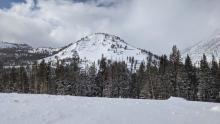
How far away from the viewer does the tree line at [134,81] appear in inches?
3300

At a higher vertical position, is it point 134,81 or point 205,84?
point 134,81

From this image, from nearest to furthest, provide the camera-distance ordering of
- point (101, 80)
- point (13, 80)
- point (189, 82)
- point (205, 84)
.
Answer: point (205, 84), point (189, 82), point (101, 80), point (13, 80)

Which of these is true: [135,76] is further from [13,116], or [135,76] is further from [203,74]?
[13,116]

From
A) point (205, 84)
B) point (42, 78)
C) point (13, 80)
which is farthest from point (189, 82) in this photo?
point (13, 80)

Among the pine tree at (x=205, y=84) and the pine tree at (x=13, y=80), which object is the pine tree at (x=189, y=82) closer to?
the pine tree at (x=205, y=84)

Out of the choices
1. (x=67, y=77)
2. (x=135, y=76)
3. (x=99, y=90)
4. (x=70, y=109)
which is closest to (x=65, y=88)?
(x=67, y=77)

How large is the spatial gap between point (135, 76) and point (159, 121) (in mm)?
97413

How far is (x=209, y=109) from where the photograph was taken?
58.5ft

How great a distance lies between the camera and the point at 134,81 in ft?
356

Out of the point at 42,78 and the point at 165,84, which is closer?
the point at 165,84

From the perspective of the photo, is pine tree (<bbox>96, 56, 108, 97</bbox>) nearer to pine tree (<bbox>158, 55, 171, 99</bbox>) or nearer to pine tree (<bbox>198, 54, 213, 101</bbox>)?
pine tree (<bbox>158, 55, 171, 99</bbox>)

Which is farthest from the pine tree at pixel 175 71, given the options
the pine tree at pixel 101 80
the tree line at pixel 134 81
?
the pine tree at pixel 101 80

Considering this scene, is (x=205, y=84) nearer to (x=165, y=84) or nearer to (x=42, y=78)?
(x=165, y=84)

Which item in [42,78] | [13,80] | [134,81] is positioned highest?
[42,78]
